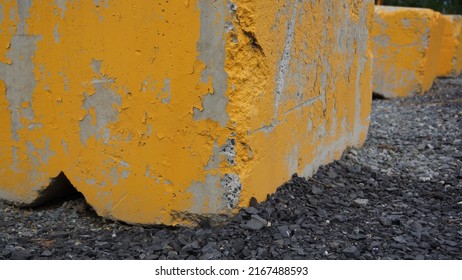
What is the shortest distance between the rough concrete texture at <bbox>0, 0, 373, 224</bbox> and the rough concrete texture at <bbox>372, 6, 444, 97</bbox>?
4805 mm

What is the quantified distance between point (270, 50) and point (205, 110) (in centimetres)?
37

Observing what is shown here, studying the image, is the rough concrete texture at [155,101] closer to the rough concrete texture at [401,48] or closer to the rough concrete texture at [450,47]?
the rough concrete texture at [401,48]

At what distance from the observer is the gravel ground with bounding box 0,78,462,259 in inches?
91.8

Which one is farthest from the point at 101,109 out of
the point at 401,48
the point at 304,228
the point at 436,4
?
the point at 436,4

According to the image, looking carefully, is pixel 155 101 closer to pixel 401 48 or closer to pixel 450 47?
pixel 401 48

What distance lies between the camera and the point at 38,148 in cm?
281

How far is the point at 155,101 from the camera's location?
2.48 m

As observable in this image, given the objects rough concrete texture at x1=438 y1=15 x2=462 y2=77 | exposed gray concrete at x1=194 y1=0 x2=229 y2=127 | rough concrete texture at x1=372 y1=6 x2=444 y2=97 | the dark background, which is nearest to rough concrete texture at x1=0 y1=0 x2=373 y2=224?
exposed gray concrete at x1=194 y1=0 x2=229 y2=127

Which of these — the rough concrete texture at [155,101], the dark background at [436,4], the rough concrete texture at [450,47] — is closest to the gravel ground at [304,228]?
the rough concrete texture at [155,101]

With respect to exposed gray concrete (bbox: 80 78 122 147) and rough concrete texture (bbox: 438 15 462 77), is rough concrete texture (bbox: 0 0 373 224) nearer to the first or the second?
exposed gray concrete (bbox: 80 78 122 147)

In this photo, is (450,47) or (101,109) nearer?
(101,109)

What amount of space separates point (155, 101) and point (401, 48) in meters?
5.67

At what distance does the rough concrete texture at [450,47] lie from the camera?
412 inches

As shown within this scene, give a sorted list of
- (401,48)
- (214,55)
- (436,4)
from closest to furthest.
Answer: (214,55), (401,48), (436,4)
